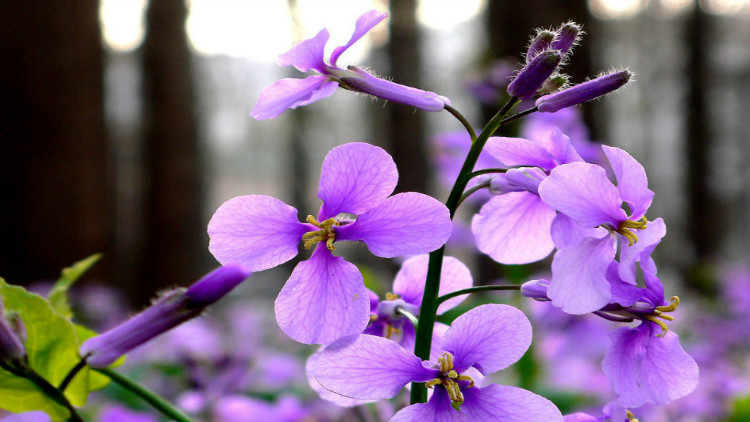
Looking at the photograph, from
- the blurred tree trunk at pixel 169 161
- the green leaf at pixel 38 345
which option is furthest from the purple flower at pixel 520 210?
the blurred tree trunk at pixel 169 161

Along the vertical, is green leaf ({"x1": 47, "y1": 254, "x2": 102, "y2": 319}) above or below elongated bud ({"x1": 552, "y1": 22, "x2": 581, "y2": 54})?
below

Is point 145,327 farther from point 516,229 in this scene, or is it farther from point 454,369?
point 516,229

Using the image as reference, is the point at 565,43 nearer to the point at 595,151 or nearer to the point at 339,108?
the point at 595,151

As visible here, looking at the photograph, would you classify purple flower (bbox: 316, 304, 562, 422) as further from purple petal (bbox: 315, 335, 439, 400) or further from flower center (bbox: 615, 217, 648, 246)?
flower center (bbox: 615, 217, 648, 246)

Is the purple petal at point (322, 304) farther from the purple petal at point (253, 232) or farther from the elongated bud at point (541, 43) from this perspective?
the elongated bud at point (541, 43)

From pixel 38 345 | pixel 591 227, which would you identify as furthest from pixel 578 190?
pixel 38 345

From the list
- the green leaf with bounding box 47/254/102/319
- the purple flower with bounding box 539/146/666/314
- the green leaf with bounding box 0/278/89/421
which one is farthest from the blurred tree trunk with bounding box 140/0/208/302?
the purple flower with bounding box 539/146/666/314
